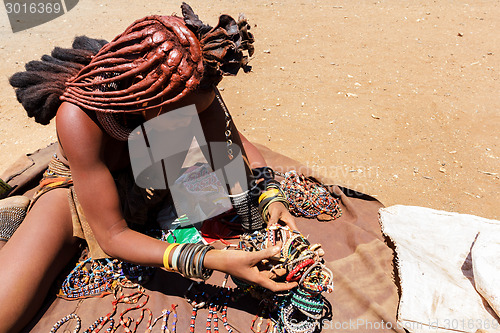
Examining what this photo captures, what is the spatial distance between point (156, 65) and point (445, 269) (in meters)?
2.23

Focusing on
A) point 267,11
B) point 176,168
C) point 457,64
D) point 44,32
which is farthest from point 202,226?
point 44,32

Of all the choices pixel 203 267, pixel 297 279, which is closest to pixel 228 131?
pixel 203 267

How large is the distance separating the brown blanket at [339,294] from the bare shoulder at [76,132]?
0.99 m

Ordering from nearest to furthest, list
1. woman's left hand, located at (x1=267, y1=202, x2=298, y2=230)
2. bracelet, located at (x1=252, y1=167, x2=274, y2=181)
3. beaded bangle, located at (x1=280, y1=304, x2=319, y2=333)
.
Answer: beaded bangle, located at (x1=280, y1=304, x2=319, y2=333)
woman's left hand, located at (x1=267, y1=202, x2=298, y2=230)
bracelet, located at (x1=252, y1=167, x2=274, y2=181)

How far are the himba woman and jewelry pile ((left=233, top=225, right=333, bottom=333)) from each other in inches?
3.2

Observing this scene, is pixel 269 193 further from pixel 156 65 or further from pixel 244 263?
pixel 156 65

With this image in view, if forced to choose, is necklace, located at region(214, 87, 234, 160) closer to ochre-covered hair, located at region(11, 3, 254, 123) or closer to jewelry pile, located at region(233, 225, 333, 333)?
ochre-covered hair, located at region(11, 3, 254, 123)

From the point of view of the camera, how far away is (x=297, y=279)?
188 cm

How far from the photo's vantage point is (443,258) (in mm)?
2410

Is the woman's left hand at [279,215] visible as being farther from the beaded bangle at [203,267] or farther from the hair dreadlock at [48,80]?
the hair dreadlock at [48,80]

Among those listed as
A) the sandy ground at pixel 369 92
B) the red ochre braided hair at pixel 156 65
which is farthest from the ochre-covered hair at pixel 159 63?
the sandy ground at pixel 369 92

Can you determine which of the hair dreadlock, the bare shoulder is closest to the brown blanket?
the bare shoulder

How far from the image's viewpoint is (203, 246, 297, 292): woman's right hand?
5.78ft

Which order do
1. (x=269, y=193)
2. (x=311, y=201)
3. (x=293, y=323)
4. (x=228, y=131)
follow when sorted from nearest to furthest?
(x=293, y=323), (x=228, y=131), (x=269, y=193), (x=311, y=201)
